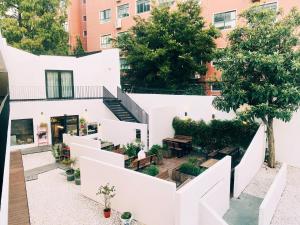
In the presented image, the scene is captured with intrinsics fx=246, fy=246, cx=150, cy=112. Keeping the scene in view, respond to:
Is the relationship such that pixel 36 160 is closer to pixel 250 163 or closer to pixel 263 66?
pixel 250 163

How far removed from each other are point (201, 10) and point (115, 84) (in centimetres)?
1002

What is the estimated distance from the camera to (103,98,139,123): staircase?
755 inches

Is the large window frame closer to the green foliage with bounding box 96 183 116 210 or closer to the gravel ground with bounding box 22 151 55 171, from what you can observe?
the gravel ground with bounding box 22 151 55 171

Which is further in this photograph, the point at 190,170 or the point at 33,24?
the point at 33,24

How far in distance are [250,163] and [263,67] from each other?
446 centimetres

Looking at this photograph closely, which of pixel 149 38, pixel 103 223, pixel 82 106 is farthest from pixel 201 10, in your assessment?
pixel 103 223

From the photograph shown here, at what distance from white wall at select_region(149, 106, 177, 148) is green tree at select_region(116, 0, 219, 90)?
14.9ft

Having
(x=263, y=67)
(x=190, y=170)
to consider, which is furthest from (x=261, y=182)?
(x=263, y=67)

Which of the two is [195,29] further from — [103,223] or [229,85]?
[103,223]

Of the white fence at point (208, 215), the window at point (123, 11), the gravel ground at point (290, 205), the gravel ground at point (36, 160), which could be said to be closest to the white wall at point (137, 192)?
the white fence at point (208, 215)

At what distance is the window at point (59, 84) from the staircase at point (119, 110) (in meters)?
3.01

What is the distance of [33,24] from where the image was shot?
962 inches

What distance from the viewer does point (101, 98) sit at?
1998 cm

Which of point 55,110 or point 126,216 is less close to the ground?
point 55,110
